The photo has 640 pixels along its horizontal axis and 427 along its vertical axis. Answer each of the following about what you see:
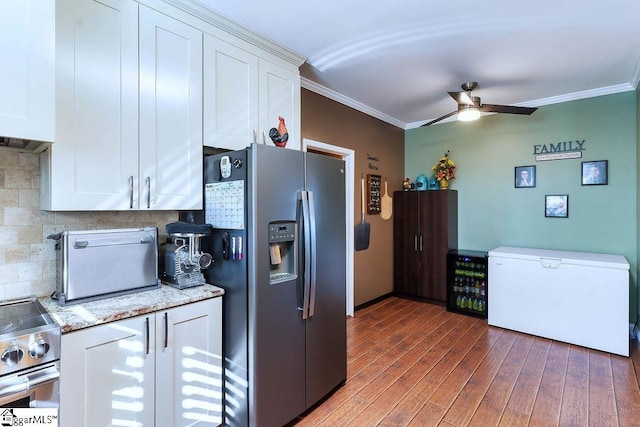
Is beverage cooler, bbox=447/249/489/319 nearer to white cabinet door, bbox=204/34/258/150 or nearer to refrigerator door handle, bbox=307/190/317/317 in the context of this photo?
refrigerator door handle, bbox=307/190/317/317

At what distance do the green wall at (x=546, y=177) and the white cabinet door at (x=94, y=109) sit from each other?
405 cm

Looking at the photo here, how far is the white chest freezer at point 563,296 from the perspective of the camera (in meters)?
2.94

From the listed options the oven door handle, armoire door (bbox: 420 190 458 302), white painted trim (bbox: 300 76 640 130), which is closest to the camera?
the oven door handle

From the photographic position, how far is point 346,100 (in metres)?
3.83

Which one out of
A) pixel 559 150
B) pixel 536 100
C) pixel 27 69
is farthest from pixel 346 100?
pixel 27 69

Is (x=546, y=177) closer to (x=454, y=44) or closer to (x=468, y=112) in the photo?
(x=468, y=112)

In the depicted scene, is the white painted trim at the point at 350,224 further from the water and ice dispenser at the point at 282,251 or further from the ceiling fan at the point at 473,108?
the water and ice dispenser at the point at 282,251

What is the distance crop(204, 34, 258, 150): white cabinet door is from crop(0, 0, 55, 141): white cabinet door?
0.80 meters

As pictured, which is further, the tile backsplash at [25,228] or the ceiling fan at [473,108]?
the ceiling fan at [473,108]

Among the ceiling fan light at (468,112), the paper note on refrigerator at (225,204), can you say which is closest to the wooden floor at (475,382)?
the paper note on refrigerator at (225,204)

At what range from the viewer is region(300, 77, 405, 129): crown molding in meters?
3.33

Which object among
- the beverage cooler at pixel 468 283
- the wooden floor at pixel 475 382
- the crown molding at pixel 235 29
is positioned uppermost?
the crown molding at pixel 235 29

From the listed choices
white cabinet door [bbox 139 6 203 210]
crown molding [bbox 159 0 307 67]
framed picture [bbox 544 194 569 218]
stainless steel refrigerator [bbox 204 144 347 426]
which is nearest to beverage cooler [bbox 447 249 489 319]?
framed picture [bbox 544 194 569 218]

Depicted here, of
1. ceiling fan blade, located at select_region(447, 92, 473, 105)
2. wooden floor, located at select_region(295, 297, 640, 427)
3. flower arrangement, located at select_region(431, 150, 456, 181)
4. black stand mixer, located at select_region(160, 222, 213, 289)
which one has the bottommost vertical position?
wooden floor, located at select_region(295, 297, 640, 427)
